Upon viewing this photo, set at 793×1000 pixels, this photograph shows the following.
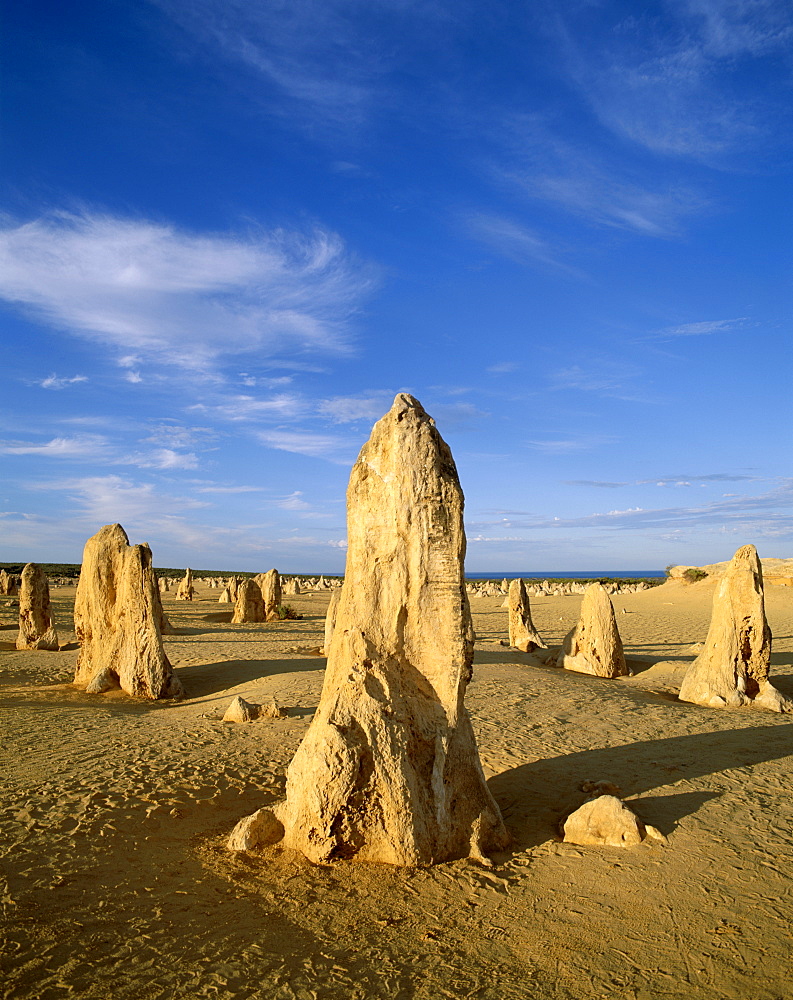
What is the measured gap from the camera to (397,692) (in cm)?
548

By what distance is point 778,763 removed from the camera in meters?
7.77

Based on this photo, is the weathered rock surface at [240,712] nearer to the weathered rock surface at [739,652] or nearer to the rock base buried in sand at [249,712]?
the rock base buried in sand at [249,712]

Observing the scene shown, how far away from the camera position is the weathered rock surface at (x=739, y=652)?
11125 mm

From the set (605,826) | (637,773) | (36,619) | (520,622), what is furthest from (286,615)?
(605,826)

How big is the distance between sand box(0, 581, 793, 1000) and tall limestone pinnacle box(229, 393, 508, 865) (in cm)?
30

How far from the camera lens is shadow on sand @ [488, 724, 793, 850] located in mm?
5992

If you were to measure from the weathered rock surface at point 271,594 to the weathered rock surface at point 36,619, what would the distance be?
9299 mm

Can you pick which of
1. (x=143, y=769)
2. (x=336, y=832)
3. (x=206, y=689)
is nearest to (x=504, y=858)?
(x=336, y=832)

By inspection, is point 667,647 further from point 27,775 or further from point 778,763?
point 27,775

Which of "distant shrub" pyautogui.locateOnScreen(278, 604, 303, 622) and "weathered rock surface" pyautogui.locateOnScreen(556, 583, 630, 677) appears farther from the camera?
"distant shrub" pyautogui.locateOnScreen(278, 604, 303, 622)

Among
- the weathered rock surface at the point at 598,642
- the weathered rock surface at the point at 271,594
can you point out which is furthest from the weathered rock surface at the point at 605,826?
the weathered rock surface at the point at 271,594

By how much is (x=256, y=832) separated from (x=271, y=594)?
69.4 ft

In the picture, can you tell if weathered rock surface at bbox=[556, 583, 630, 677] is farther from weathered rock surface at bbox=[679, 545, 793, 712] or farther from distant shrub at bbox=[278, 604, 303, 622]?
distant shrub at bbox=[278, 604, 303, 622]

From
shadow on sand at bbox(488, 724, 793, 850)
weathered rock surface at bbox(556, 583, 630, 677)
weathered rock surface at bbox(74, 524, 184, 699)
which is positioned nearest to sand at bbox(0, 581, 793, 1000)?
shadow on sand at bbox(488, 724, 793, 850)
